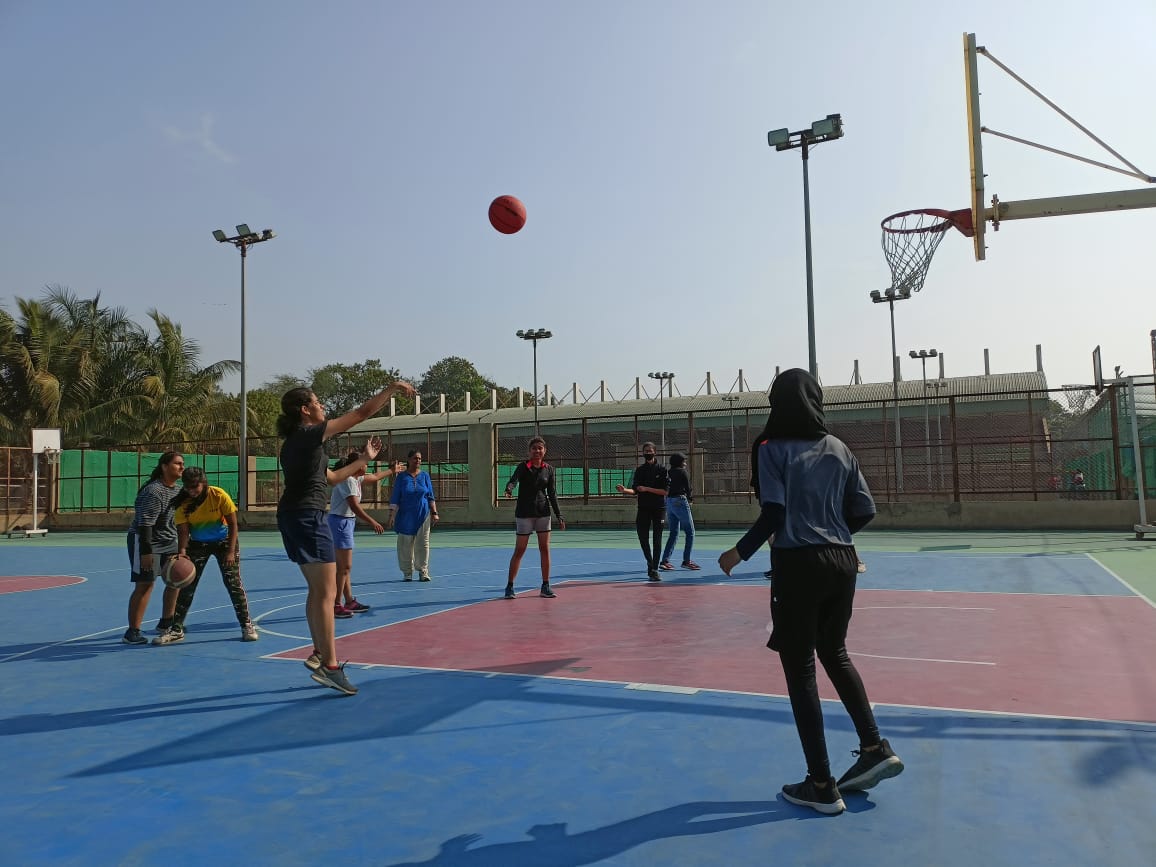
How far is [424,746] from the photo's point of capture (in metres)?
4.33

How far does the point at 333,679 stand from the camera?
5.31 meters

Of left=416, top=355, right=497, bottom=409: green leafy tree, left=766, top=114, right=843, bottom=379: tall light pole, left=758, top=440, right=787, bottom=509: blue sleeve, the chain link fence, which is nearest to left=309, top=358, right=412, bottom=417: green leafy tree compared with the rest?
left=416, top=355, right=497, bottom=409: green leafy tree

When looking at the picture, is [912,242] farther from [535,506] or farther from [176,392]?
[176,392]

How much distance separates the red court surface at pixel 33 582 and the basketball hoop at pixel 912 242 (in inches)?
536

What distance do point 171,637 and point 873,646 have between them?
236 inches

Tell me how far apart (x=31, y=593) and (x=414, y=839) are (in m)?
10.7

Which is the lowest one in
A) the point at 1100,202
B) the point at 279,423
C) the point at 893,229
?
the point at 279,423

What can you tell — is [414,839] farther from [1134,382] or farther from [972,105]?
[1134,382]

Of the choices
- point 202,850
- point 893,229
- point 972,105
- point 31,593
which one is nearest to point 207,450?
point 31,593

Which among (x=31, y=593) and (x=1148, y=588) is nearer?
(x=1148, y=588)

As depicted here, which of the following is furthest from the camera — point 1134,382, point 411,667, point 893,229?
point 1134,382

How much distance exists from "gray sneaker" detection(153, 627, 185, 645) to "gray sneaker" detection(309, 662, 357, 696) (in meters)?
2.77

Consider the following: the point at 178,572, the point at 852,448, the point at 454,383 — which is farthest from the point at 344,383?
the point at 178,572

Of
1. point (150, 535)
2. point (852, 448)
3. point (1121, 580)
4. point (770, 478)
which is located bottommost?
point (1121, 580)
